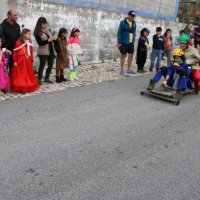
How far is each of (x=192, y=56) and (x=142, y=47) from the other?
351 centimetres

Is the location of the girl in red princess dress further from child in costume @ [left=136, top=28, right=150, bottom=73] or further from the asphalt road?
child in costume @ [left=136, top=28, right=150, bottom=73]

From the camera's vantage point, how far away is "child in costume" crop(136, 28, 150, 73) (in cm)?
1225

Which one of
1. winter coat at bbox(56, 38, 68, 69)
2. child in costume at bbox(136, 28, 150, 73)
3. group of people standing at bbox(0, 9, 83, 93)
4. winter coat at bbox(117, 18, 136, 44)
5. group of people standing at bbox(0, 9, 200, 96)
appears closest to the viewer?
A: group of people standing at bbox(0, 9, 83, 93)

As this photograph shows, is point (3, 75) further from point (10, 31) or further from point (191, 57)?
point (191, 57)

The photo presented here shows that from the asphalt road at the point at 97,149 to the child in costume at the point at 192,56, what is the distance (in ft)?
2.98

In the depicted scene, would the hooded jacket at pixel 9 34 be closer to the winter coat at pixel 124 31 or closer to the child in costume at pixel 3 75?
the child in costume at pixel 3 75

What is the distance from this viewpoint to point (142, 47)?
12.4 m

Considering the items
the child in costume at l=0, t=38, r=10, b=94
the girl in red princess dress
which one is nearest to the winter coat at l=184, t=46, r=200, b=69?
the girl in red princess dress

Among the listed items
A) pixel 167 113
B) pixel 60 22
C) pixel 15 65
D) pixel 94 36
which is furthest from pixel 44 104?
pixel 94 36

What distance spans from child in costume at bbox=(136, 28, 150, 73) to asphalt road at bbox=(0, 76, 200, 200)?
4.21 meters

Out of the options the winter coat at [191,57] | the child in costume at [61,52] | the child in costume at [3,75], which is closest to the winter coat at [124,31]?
the child in costume at [61,52]

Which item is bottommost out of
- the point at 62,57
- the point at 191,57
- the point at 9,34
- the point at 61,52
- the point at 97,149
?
the point at 97,149

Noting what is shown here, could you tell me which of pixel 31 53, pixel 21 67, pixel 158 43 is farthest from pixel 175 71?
pixel 158 43

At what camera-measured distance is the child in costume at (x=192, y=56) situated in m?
8.99
